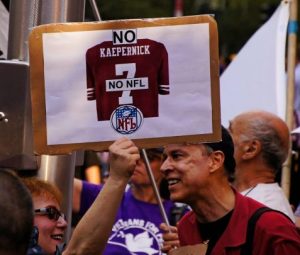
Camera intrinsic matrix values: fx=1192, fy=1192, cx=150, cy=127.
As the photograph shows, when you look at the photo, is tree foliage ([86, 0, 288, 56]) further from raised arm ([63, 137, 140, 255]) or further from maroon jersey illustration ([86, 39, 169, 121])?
raised arm ([63, 137, 140, 255])

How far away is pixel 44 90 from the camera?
4.86m

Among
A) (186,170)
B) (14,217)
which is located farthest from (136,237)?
(14,217)

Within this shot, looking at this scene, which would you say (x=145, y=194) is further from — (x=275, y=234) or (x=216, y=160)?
(x=275, y=234)

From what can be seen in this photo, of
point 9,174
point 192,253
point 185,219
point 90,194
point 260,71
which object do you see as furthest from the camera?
point 260,71

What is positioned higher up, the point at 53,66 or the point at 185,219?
the point at 53,66

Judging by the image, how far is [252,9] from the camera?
42.5 m

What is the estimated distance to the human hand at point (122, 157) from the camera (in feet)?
15.7

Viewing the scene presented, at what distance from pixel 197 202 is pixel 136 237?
2.02 metres

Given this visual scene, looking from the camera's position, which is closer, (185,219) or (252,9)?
(185,219)

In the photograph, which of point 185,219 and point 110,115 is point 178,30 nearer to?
point 110,115

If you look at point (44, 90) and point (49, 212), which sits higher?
point (44, 90)

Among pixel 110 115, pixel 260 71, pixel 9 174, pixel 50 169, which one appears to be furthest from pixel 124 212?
pixel 9 174

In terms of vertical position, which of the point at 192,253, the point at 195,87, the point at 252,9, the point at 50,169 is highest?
the point at 252,9

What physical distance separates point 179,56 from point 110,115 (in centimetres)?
37
